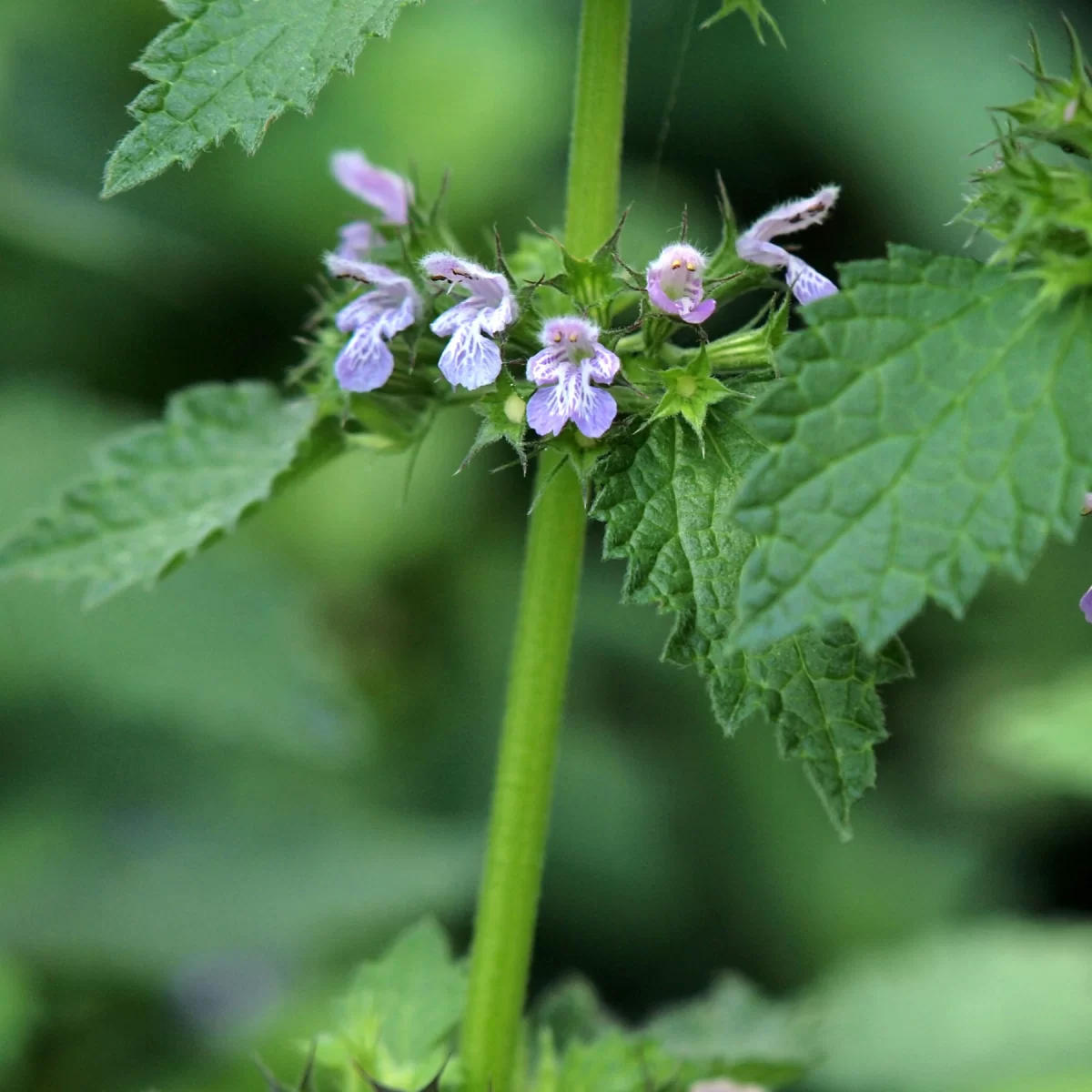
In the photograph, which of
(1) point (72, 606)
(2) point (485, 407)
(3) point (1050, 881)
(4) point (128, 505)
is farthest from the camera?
(3) point (1050, 881)

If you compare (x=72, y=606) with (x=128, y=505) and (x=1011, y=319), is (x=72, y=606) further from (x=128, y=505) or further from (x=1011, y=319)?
(x=1011, y=319)

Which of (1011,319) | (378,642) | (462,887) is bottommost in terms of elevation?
(1011,319)

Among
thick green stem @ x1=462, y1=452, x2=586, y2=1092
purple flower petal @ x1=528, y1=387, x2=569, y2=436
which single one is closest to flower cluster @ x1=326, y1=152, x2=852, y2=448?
purple flower petal @ x1=528, y1=387, x2=569, y2=436

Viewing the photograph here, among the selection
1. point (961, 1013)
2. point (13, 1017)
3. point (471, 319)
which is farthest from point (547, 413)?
point (961, 1013)

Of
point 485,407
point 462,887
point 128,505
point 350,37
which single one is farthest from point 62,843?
point 350,37

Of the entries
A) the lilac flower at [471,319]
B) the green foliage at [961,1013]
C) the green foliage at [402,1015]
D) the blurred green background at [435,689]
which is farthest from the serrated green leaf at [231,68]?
the green foliage at [961,1013]

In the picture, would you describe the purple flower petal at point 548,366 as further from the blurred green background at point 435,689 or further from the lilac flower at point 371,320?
the blurred green background at point 435,689
